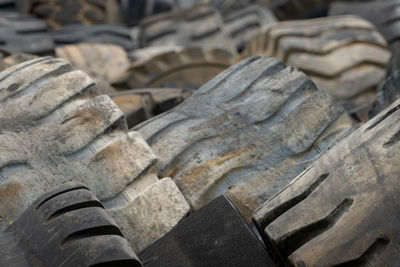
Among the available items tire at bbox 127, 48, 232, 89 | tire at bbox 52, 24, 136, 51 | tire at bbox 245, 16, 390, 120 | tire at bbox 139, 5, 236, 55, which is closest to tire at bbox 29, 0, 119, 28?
tire at bbox 52, 24, 136, 51

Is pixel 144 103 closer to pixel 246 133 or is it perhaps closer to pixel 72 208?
pixel 246 133

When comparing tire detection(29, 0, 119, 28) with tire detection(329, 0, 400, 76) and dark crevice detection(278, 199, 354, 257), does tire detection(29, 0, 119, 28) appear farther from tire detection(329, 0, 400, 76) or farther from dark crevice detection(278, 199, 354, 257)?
dark crevice detection(278, 199, 354, 257)

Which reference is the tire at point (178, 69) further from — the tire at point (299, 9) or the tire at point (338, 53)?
the tire at point (299, 9)

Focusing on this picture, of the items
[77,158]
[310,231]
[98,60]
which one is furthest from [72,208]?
[98,60]

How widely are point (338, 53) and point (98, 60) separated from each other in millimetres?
907

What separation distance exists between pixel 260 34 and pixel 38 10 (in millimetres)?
1133

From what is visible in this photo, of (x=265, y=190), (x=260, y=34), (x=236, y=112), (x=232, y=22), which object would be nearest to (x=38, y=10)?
(x=232, y=22)

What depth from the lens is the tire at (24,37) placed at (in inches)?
83.4

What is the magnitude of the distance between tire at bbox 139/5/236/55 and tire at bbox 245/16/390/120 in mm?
418

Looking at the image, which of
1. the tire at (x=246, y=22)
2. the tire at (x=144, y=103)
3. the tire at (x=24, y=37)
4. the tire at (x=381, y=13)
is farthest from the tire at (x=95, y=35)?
the tire at (x=144, y=103)

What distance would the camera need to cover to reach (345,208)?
2.51 feet

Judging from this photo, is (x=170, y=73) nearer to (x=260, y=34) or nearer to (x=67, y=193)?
(x=260, y=34)

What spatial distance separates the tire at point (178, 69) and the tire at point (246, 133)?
2.64 ft

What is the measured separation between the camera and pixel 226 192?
1.03 metres
